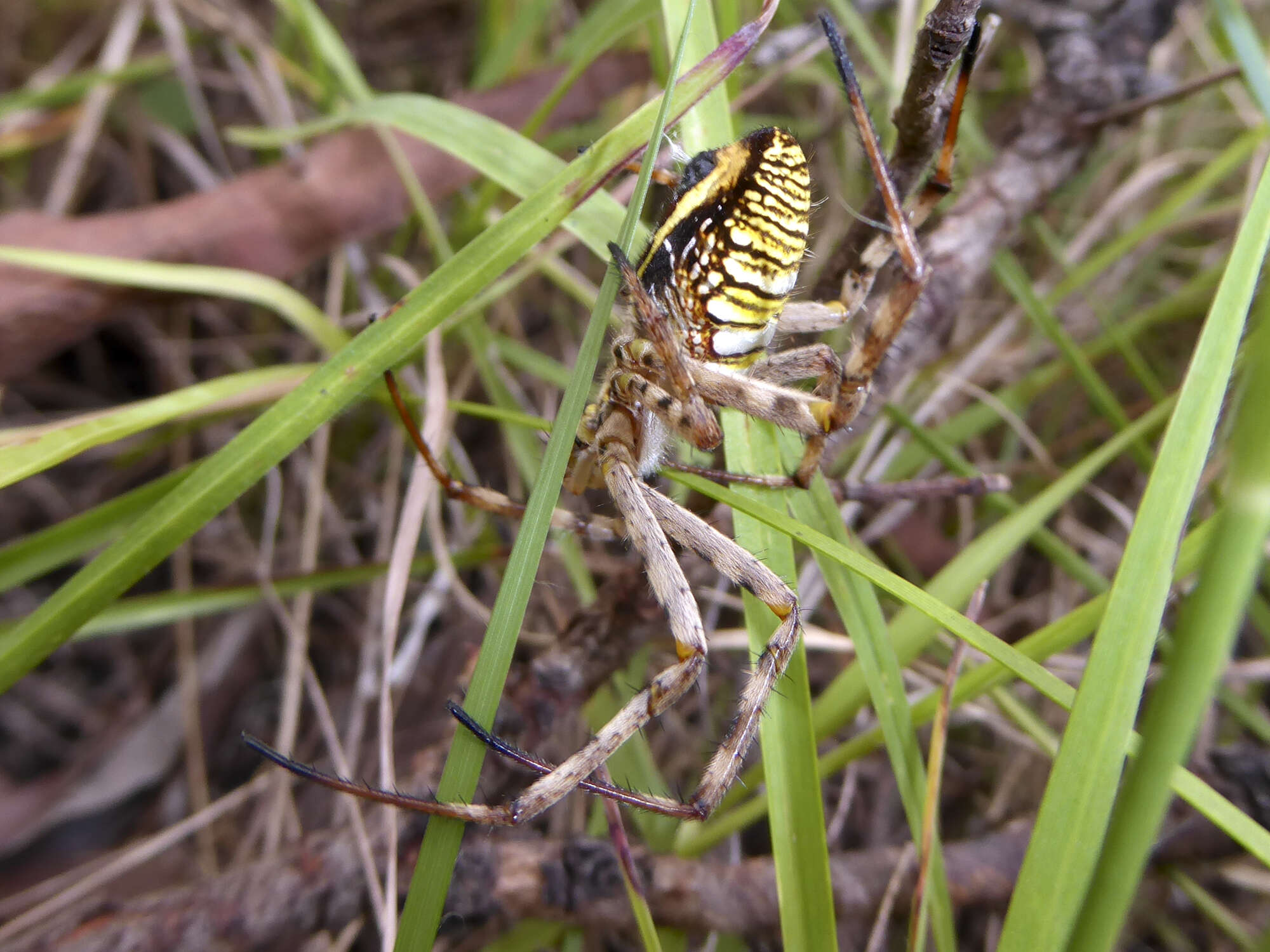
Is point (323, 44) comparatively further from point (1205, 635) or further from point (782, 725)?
point (1205, 635)

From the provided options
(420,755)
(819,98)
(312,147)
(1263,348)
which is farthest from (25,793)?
(819,98)

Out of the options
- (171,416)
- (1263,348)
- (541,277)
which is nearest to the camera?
(1263,348)

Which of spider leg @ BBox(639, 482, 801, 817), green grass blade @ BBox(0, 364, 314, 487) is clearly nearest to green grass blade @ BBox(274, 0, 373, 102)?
green grass blade @ BBox(0, 364, 314, 487)

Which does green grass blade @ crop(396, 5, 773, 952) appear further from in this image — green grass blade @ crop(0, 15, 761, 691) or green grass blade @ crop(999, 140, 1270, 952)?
green grass blade @ crop(999, 140, 1270, 952)

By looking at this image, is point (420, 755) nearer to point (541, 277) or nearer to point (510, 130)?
point (510, 130)

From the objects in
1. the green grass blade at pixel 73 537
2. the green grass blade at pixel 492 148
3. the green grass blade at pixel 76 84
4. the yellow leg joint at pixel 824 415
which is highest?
the green grass blade at pixel 492 148

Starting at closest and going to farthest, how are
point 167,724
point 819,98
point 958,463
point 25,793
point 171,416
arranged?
point 171,416 < point 958,463 < point 25,793 < point 167,724 < point 819,98

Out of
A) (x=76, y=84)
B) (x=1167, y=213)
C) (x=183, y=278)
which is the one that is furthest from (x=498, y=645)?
(x=76, y=84)

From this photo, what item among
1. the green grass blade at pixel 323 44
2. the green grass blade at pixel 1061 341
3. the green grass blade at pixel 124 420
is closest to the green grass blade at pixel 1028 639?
the green grass blade at pixel 1061 341

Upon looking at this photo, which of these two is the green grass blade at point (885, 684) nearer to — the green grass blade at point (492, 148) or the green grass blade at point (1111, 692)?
the green grass blade at point (1111, 692)
